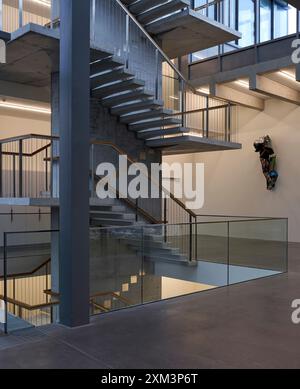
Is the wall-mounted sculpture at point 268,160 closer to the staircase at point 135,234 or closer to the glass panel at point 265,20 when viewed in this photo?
the glass panel at point 265,20

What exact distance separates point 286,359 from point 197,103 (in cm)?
1013

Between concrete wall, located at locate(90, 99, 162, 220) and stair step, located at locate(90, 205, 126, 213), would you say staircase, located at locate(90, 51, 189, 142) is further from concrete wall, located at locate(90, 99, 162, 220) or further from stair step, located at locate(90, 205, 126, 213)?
stair step, located at locate(90, 205, 126, 213)

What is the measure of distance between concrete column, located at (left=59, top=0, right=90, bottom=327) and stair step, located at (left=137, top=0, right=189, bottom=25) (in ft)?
14.1

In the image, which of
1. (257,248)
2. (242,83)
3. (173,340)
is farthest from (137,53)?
(173,340)

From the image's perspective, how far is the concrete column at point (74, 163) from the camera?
4273 millimetres

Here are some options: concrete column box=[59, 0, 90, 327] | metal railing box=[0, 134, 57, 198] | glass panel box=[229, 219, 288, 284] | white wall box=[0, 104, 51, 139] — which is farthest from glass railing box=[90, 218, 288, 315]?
white wall box=[0, 104, 51, 139]

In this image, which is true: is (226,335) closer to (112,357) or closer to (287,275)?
(112,357)

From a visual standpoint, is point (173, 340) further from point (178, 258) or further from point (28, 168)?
point (28, 168)

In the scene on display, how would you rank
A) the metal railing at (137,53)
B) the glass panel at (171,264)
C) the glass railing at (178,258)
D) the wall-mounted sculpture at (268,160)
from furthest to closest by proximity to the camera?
the wall-mounted sculpture at (268,160)
the metal railing at (137,53)
the glass panel at (171,264)
the glass railing at (178,258)

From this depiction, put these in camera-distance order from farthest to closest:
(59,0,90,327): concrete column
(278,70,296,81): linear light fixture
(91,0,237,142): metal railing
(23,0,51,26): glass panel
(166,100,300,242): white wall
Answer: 1. (166,100,300,242): white wall
2. (23,0,51,26): glass panel
3. (278,70,296,81): linear light fixture
4. (91,0,237,142): metal railing
5. (59,0,90,327): concrete column

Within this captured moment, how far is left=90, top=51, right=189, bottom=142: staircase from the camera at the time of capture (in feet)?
23.7

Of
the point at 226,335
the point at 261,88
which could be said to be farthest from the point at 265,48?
the point at 226,335

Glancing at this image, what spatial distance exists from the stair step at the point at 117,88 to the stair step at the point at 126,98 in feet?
0.32

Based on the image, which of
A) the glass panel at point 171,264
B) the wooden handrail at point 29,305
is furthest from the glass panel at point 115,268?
the wooden handrail at point 29,305
